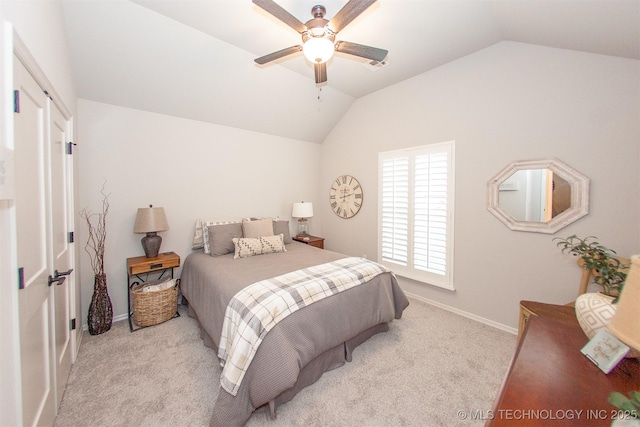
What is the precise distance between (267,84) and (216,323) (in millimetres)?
2839

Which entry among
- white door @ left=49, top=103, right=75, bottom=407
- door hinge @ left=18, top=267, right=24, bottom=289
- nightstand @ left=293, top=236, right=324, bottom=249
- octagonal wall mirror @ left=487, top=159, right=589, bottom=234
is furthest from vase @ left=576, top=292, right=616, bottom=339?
nightstand @ left=293, top=236, right=324, bottom=249

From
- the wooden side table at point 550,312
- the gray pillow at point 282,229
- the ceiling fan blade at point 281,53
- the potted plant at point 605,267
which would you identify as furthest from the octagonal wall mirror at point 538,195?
the gray pillow at point 282,229

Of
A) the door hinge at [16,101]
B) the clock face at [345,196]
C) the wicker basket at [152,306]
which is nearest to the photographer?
the door hinge at [16,101]

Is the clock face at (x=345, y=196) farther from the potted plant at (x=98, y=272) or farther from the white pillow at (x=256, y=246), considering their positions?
the potted plant at (x=98, y=272)

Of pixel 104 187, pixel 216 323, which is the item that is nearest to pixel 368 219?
pixel 216 323

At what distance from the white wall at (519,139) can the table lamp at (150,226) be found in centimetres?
308

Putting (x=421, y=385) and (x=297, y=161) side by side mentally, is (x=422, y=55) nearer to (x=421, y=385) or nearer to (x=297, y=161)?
(x=297, y=161)

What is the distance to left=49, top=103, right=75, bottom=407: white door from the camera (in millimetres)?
1651

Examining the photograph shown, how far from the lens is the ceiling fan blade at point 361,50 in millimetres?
1837

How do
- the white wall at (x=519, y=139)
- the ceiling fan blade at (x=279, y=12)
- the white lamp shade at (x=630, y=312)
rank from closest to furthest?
the white lamp shade at (x=630, y=312) < the ceiling fan blade at (x=279, y=12) < the white wall at (x=519, y=139)

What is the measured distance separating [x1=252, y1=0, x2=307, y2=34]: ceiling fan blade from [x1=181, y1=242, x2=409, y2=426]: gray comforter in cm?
196

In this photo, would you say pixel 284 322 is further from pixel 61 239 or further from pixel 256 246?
pixel 61 239

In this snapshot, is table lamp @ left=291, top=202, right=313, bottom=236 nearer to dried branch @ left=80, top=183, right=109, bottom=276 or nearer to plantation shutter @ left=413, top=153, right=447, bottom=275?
plantation shutter @ left=413, top=153, right=447, bottom=275

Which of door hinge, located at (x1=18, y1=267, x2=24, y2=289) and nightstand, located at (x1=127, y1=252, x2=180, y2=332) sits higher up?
door hinge, located at (x1=18, y1=267, x2=24, y2=289)
